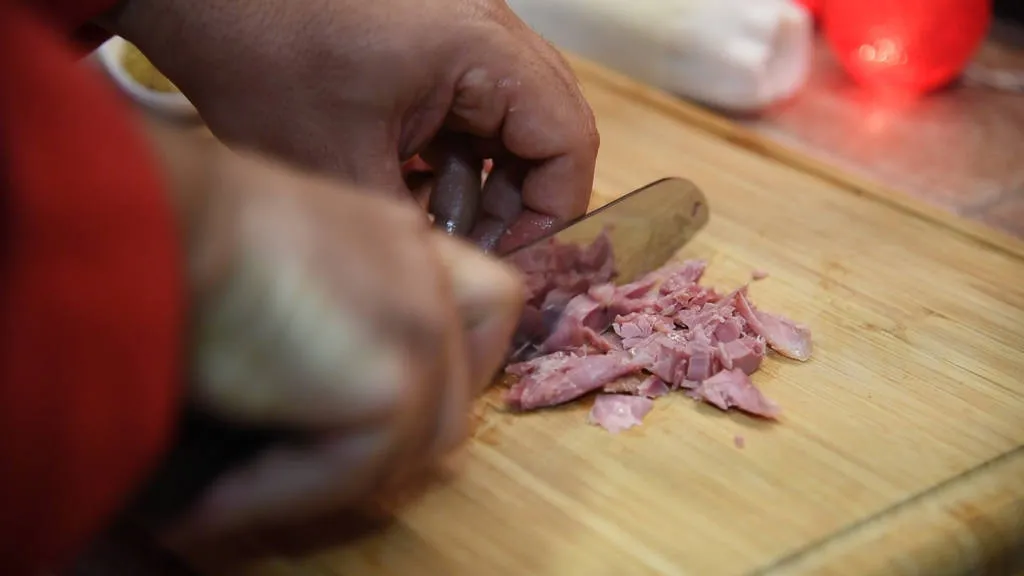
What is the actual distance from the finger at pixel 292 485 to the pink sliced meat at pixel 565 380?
1.42 ft

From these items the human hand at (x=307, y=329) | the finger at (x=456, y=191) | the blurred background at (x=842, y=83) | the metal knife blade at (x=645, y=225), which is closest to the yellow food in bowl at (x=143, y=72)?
the blurred background at (x=842, y=83)

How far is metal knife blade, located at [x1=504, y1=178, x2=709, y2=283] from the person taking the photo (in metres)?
1.39

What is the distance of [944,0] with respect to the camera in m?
1.96

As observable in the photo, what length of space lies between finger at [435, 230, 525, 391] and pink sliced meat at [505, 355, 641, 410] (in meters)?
0.31

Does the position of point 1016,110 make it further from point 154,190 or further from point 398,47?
point 154,190

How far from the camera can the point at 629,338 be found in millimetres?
1315

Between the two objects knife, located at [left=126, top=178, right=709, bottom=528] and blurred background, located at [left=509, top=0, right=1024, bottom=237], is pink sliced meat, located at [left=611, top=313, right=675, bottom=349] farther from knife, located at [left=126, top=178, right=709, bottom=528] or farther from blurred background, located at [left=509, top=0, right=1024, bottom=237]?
blurred background, located at [left=509, top=0, right=1024, bottom=237]

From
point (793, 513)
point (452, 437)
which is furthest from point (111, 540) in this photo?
point (793, 513)

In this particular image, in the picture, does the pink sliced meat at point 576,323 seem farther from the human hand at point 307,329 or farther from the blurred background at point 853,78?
the blurred background at point 853,78

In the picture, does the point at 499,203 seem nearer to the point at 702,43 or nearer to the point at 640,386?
the point at 640,386

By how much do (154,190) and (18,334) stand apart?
110mm

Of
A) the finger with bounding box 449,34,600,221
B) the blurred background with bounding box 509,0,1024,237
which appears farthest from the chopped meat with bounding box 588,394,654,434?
the blurred background with bounding box 509,0,1024,237

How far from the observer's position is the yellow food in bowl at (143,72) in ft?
5.99

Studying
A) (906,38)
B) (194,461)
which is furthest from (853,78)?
(194,461)
